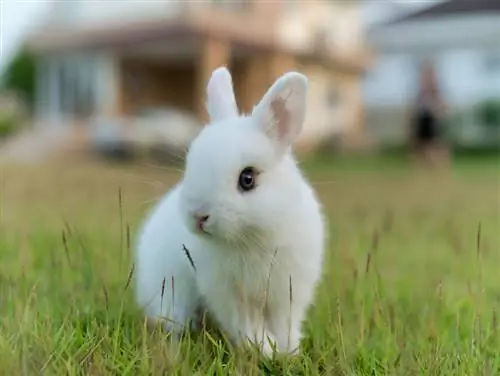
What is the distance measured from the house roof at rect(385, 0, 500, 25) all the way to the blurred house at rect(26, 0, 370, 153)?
5094 mm

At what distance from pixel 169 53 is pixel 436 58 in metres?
11.6

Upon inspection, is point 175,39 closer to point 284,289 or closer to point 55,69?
point 55,69

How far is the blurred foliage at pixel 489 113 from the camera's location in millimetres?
26406

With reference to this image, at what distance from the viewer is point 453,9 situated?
30391mm

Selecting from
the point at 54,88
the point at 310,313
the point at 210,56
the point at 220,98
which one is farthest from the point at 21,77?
the point at 220,98

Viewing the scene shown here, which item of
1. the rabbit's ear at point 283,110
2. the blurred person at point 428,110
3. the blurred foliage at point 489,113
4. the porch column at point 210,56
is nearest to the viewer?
the rabbit's ear at point 283,110

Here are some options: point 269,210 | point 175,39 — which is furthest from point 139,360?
point 175,39

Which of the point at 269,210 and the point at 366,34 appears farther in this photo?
the point at 366,34

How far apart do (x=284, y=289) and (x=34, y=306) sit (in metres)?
0.84

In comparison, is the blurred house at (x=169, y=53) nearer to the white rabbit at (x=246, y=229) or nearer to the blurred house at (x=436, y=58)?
the blurred house at (x=436, y=58)

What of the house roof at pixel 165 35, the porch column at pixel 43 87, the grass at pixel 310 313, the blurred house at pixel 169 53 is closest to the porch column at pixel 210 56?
the blurred house at pixel 169 53

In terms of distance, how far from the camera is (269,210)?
2.38m

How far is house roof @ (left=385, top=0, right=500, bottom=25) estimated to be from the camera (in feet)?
95.4

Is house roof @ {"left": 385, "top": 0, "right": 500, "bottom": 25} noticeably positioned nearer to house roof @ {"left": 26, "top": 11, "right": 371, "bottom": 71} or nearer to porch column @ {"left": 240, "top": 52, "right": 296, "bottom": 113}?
house roof @ {"left": 26, "top": 11, "right": 371, "bottom": 71}
